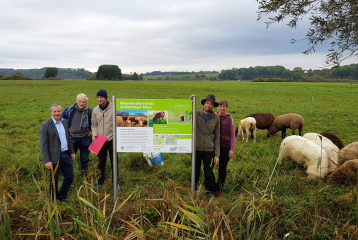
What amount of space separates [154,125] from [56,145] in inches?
80.0

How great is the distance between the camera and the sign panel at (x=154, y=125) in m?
4.76

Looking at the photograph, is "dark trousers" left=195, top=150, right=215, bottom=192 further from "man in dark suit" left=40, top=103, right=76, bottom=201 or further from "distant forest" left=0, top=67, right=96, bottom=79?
"distant forest" left=0, top=67, right=96, bottom=79

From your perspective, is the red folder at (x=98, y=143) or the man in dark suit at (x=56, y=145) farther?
the red folder at (x=98, y=143)

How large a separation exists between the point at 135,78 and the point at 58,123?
109 meters

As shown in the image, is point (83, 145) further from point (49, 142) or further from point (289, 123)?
point (289, 123)

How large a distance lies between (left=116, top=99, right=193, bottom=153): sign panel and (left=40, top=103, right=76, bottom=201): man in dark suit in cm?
124

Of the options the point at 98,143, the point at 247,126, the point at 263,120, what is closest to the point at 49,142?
the point at 98,143

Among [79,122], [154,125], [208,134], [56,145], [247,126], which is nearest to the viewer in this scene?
[154,125]

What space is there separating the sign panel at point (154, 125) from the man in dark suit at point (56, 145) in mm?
1239

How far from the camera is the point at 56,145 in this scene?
491cm

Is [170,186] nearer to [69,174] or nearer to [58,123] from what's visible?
[69,174]

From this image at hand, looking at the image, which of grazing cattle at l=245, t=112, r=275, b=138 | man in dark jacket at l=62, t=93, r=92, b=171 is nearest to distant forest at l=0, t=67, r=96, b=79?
grazing cattle at l=245, t=112, r=275, b=138

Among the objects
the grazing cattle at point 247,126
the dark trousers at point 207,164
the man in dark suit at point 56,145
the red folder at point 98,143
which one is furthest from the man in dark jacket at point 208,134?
the grazing cattle at point 247,126

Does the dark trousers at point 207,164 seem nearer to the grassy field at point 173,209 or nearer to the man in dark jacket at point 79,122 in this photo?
the grassy field at point 173,209
